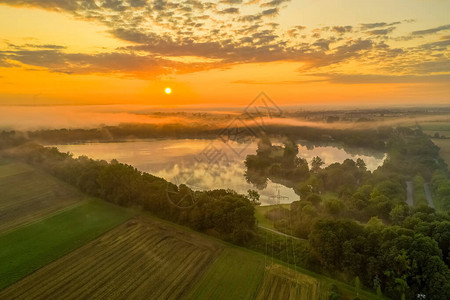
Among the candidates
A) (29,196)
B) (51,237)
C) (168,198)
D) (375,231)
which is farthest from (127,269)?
(29,196)

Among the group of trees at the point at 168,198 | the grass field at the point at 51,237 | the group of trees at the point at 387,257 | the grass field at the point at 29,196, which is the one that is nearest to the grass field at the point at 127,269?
the grass field at the point at 51,237

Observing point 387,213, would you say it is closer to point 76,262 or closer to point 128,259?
point 128,259

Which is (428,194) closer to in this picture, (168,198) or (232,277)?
(232,277)

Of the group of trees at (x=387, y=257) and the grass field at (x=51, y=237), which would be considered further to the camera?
the grass field at (x=51, y=237)

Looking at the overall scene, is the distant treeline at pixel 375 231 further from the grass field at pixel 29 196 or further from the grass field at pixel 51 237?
the grass field at pixel 29 196

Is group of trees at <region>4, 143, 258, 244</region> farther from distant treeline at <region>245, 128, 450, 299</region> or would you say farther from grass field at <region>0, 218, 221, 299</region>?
distant treeline at <region>245, 128, 450, 299</region>
